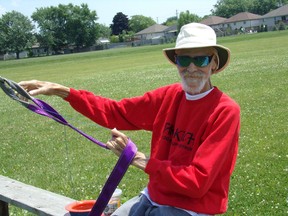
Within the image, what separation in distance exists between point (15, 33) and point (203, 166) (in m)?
118

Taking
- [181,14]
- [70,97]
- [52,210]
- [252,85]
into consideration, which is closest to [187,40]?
[70,97]

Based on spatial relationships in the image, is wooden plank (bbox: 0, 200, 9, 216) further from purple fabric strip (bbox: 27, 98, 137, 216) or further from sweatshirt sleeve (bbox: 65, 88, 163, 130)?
purple fabric strip (bbox: 27, 98, 137, 216)

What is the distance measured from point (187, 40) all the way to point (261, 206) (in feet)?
8.42

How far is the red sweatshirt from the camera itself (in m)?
2.74

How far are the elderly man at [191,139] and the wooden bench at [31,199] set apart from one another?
0.95 meters

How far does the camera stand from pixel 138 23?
→ 163500 millimetres

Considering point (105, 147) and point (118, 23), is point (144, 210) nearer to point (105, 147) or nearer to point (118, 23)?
point (105, 147)

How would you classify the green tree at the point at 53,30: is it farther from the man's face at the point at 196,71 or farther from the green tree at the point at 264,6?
the man's face at the point at 196,71

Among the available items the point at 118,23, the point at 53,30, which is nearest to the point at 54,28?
the point at 53,30

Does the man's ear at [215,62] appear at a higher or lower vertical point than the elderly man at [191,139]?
higher

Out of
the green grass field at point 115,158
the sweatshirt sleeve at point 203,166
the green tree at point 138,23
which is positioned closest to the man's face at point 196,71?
the sweatshirt sleeve at point 203,166

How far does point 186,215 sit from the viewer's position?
9.39 ft

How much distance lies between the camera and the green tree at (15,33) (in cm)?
11488

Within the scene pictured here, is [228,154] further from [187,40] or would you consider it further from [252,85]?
[252,85]
